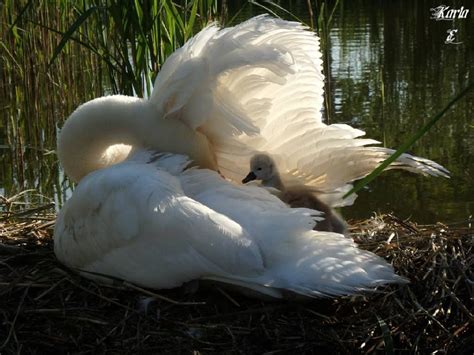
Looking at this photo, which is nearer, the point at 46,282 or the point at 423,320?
the point at 423,320

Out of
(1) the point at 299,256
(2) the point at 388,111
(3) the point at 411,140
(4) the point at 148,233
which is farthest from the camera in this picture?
(2) the point at 388,111

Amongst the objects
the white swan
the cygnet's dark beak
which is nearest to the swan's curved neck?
the white swan

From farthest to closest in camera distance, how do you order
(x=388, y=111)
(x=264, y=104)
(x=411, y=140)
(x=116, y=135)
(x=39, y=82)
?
(x=388, y=111) → (x=39, y=82) → (x=116, y=135) → (x=264, y=104) → (x=411, y=140)

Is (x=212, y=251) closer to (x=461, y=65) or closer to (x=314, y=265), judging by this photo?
(x=314, y=265)

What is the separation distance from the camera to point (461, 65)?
1073 centimetres

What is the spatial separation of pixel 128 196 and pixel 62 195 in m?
3.63

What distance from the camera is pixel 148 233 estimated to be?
3180mm

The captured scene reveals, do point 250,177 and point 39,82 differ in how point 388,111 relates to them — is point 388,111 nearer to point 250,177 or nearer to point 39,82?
point 39,82

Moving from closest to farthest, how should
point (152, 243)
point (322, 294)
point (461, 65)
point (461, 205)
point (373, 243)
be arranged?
point (322, 294), point (152, 243), point (373, 243), point (461, 205), point (461, 65)

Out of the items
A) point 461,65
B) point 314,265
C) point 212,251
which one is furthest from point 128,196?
point 461,65

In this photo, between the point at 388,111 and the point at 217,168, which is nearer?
the point at 217,168

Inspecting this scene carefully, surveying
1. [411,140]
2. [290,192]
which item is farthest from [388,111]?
[411,140]

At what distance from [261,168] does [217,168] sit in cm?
21

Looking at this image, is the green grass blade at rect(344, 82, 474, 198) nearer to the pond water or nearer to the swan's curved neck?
the swan's curved neck
